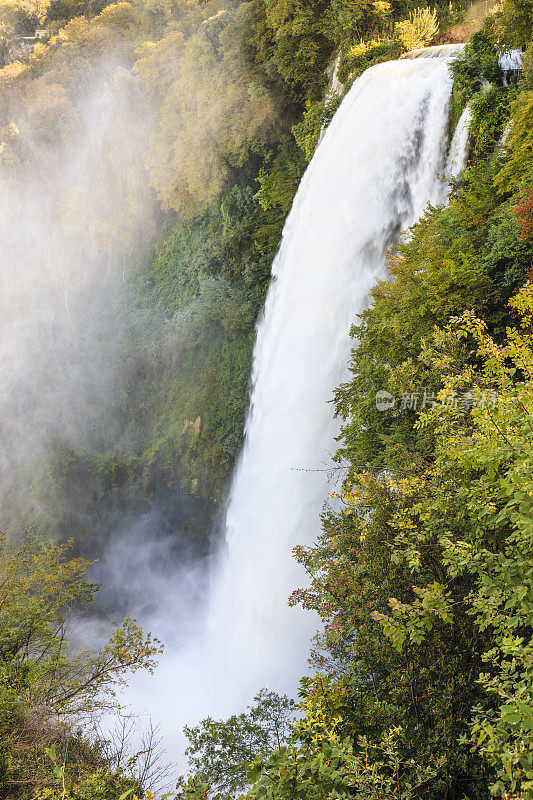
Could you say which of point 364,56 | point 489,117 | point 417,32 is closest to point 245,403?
point 364,56

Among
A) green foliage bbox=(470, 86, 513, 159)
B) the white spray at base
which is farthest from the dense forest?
the white spray at base

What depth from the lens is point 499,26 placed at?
921 cm

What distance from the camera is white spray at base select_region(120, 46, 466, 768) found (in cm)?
1054

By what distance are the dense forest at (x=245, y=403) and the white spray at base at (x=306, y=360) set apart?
1.03 metres

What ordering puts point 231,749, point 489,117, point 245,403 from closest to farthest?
point 231,749, point 489,117, point 245,403

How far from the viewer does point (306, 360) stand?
12469 mm

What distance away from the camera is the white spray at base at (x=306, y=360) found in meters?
10.5

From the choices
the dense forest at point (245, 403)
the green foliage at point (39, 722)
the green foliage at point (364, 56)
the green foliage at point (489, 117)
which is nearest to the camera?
the dense forest at point (245, 403)

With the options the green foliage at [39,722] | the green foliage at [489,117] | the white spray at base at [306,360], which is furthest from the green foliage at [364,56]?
the green foliage at [39,722]

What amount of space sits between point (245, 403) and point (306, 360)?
638cm

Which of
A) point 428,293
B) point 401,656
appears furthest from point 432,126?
point 401,656

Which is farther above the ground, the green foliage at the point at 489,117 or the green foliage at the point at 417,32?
the green foliage at the point at 417,32

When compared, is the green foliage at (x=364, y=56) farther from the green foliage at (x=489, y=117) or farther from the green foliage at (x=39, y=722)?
the green foliage at (x=39, y=722)

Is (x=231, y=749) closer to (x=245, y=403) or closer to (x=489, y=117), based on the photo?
(x=489, y=117)
